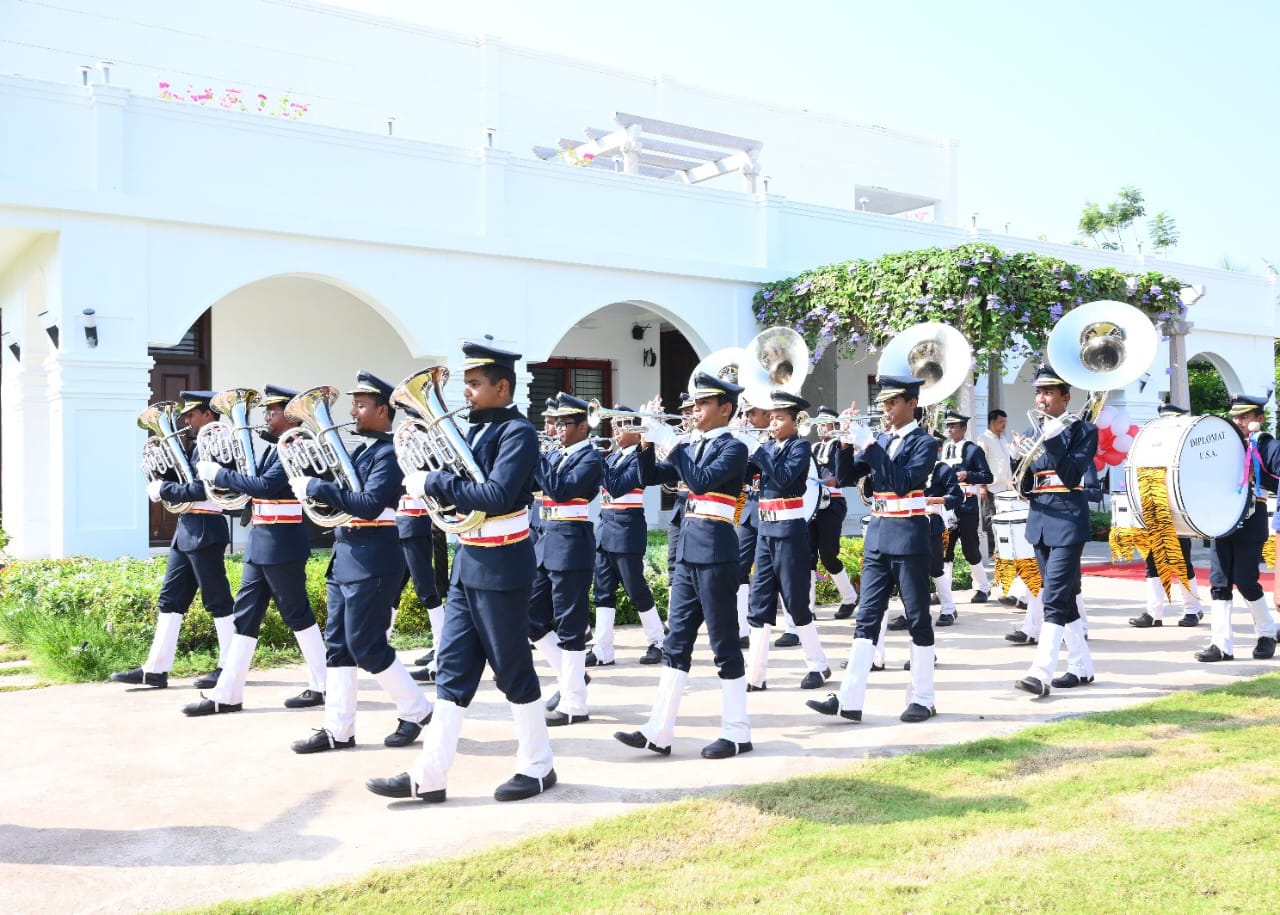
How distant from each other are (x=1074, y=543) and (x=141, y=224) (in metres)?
9.39

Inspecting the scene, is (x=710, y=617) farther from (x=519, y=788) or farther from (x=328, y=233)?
(x=328, y=233)

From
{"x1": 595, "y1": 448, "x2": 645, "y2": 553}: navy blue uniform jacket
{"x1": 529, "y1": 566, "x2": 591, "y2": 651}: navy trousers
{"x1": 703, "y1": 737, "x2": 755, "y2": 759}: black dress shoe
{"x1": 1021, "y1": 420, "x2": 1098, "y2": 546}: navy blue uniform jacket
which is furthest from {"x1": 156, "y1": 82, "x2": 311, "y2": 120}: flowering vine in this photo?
{"x1": 703, "y1": 737, "x2": 755, "y2": 759}: black dress shoe

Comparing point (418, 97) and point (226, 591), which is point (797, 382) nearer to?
point (226, 591)

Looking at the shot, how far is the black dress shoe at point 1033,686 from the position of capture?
6875mm

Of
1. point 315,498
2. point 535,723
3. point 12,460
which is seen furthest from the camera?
point 12,460

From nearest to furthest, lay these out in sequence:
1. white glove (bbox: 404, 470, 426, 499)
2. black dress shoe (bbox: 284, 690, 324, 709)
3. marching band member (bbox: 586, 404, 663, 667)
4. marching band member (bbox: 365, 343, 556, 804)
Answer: white glove (bbox: 404, 470, 426, 499), marching band member (bbox: 365, 343, 556, 804), black dress shoe (bbox: 284, 690, 324, 709), marching band member (bbox: 586, 404, 663, 667)

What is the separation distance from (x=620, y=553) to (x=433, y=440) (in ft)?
11.0

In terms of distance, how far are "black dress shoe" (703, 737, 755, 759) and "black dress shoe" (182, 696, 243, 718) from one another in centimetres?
293

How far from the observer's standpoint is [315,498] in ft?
17.8

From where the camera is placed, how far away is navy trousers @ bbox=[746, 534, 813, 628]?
283 inches

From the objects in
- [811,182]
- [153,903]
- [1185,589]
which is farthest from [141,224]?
[811,182]

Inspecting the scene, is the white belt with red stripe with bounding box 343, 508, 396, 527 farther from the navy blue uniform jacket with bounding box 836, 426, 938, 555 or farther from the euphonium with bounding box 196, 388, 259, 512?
the navy blue uniform jacket with bounding box 836, 426, 938, 555

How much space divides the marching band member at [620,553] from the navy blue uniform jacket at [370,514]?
78.2 inches

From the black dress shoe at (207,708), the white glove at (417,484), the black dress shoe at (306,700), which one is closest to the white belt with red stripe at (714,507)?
the white glove at (417,484)
